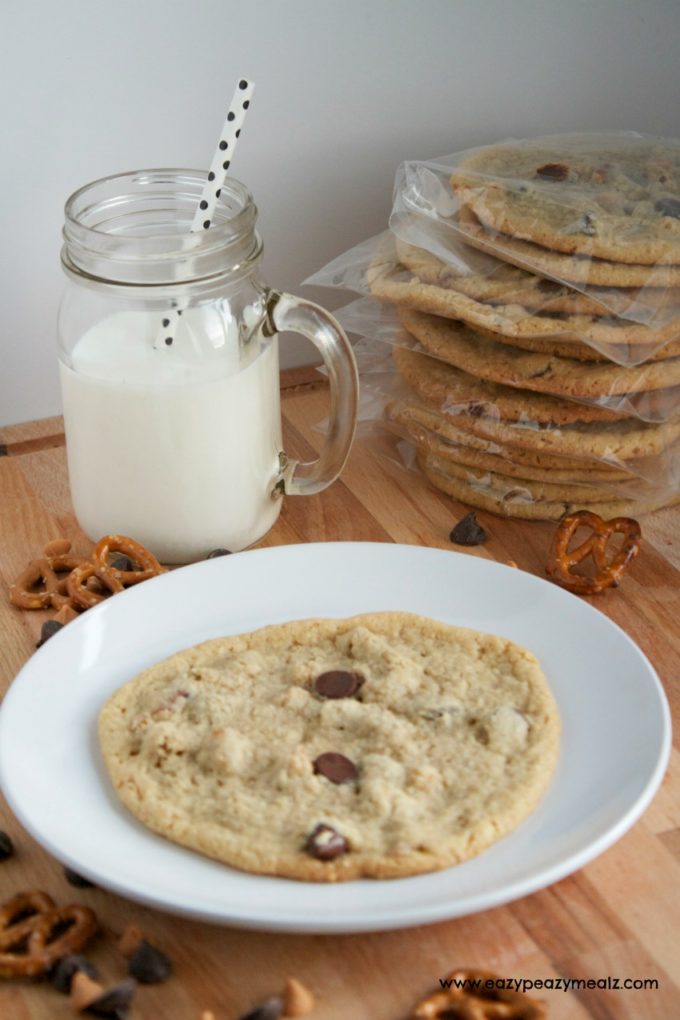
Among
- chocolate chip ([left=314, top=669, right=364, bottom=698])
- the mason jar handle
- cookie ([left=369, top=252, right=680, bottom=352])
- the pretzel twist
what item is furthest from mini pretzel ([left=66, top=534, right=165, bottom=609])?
cookie ([left=369, top=252, right=680, bottom=352])

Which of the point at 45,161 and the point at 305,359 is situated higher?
the point at 45,161

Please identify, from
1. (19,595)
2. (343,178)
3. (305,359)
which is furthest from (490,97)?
(19,595)

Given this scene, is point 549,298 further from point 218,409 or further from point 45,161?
point 45,161

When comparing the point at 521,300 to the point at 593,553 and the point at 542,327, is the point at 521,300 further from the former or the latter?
the point at 593,553

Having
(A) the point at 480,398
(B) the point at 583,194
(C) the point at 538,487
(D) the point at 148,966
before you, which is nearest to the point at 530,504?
(C) the point at 538,487

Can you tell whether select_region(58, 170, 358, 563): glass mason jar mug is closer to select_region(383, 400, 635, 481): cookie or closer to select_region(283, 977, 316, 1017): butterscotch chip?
select_region(383, 400, 635, 481): cookie

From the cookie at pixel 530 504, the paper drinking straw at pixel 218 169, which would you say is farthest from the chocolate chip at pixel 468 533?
the paper drinking straw at pixel 218 169
